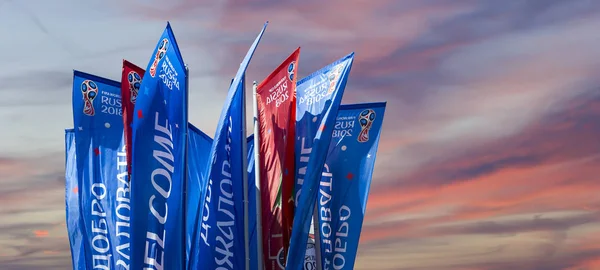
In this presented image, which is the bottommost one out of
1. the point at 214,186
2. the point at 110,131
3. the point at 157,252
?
the point at 157,252

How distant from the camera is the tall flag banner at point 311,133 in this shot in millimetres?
31578

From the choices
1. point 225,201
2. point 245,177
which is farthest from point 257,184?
point 225,201

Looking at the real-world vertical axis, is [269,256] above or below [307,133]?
below

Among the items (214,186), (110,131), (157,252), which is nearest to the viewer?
(157,252)

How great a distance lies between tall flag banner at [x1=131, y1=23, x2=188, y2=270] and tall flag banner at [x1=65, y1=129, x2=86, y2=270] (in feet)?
28.2

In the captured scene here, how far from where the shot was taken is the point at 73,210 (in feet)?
131

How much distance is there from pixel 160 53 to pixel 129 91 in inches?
82.4

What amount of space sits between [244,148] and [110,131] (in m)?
4.76

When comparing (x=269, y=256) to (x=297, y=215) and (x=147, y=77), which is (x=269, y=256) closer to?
(x=297, y=215)

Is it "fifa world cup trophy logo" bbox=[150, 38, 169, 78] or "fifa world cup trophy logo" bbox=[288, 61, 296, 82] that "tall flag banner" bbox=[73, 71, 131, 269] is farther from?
"fifa world cup trophy logo" bbox=[288, 61, 296, 82]

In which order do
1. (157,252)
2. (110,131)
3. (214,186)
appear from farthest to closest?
(110,131) → (214,186) → (157,252)

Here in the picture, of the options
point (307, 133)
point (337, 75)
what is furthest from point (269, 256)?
point (337, 75)

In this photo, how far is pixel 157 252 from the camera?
101 ft

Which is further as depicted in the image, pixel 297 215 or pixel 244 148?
pixel 244 148
